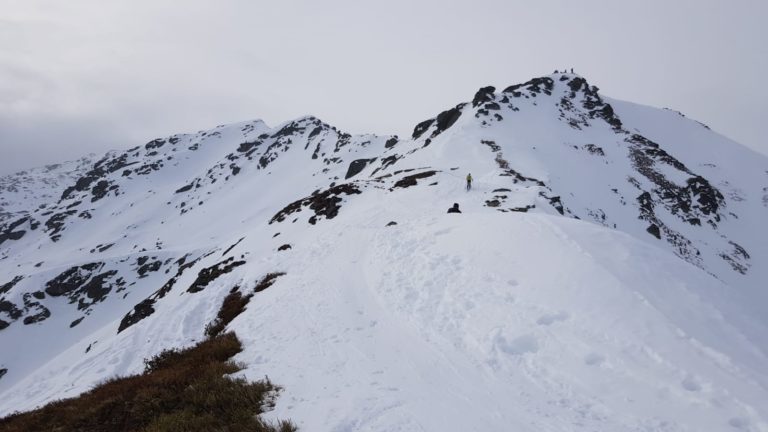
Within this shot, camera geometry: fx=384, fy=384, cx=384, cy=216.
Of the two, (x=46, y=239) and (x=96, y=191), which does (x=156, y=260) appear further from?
(x=96, y=191)


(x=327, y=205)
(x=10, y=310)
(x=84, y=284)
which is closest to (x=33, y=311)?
(x=10, y=310)

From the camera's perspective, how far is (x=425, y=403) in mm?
6766

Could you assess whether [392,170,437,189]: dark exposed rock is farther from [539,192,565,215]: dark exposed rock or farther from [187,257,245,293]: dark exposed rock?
[187,257,245,293]: dark exposed rock

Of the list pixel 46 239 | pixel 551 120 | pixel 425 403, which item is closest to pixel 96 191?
pixel 46 239

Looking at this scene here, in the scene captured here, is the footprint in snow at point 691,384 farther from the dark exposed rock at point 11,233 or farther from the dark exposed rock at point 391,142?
the dark exposed rock at point 11,233

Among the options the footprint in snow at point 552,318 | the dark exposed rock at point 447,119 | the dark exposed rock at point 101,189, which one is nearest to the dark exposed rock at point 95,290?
the dark exposed rock at point 447,119

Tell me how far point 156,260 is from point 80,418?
89751mm

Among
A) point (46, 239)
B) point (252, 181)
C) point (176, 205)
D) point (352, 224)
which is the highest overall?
point (252, 181)

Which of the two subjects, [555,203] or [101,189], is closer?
[555,203]

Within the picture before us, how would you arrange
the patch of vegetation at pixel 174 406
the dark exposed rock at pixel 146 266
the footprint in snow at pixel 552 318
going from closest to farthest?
the patch of vegetation at pixel 174 406
the footprint in snow at pixel 552 318
the dark exposed rock at pixel 146 266

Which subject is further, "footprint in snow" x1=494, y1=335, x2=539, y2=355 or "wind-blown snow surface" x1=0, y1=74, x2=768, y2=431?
"footprint in snow" x1=494, y1=335, x2=539, y2=355

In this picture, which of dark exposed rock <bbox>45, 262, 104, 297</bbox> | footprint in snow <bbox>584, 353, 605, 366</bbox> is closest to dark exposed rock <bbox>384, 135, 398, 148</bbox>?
dark exposed rock <bbox>45, 262, 104, 297</bbox>

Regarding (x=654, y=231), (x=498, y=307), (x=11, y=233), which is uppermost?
(x=654, y=231)

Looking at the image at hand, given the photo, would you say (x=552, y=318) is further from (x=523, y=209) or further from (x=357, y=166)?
(x=357, y=166)
